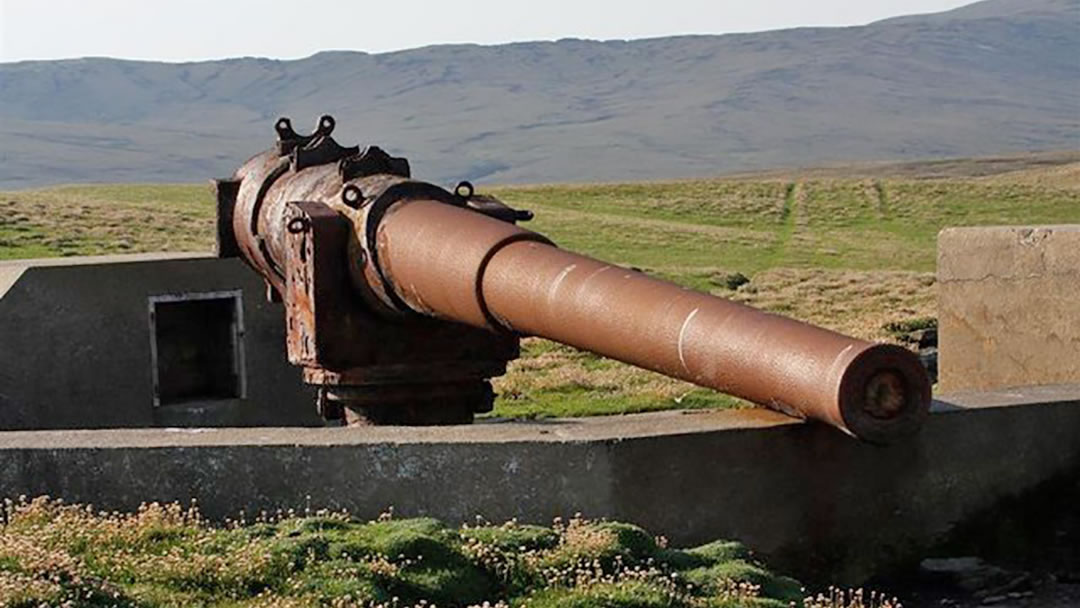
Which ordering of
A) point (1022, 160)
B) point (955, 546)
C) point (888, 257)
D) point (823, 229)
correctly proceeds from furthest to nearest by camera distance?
point (1022, 160) < point (823, 229) < point (888, 257) < point (955, 546)

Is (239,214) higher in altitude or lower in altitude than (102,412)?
higher

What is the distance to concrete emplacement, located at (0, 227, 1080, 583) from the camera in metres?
7.11

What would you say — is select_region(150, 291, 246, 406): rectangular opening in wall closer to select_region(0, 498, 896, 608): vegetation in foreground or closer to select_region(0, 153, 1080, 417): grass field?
select_region(0, 153, 1080, 417): grass field

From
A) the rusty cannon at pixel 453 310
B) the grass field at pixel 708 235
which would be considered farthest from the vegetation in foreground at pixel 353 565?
the grass field at pixel 708 235

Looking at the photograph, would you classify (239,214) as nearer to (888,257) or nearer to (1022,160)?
(888,257)

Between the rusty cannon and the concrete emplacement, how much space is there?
1.35ft

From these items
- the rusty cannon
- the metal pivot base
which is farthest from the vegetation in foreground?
the metal pivot base

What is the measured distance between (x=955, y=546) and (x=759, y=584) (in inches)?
71.2

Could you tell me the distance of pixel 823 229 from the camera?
53.0 meters

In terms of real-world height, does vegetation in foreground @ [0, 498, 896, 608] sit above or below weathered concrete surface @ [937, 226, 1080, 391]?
below

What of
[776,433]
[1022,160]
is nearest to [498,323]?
[776,433]

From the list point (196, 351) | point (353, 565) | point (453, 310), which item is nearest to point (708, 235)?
point (196, 351)

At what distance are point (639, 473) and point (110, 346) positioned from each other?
5.44 meters

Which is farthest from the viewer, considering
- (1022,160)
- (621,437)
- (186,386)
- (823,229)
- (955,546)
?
(1022,160)
